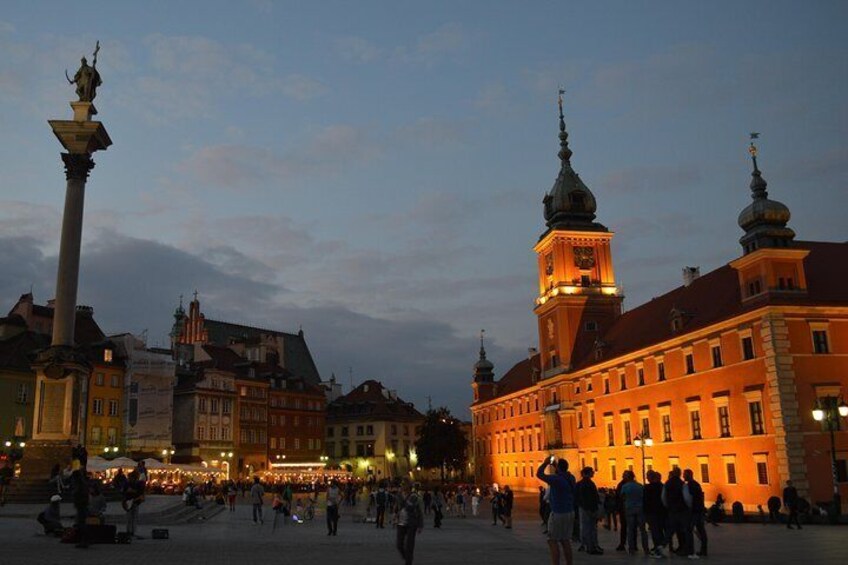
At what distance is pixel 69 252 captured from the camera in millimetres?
30844

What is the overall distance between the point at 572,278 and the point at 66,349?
49.5 m

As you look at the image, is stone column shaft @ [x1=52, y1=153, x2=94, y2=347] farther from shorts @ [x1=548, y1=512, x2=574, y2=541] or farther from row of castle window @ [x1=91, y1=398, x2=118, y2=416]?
row of castle window @ [x1=91, y1=398, x2=118, y2=416]

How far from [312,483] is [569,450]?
2521cm

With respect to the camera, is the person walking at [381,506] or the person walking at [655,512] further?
the person walking at [381,506]

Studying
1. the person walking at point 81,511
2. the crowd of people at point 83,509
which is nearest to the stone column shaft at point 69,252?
the crowd of people at point 83,509

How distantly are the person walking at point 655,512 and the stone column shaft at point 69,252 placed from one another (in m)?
23.1

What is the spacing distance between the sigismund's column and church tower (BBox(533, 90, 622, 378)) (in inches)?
1804

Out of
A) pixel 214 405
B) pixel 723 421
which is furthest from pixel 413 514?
pixel 214 405

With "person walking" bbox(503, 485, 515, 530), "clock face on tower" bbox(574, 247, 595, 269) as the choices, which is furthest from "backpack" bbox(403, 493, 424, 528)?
"clock face on tower" bbox(574, 247, 595, 269)

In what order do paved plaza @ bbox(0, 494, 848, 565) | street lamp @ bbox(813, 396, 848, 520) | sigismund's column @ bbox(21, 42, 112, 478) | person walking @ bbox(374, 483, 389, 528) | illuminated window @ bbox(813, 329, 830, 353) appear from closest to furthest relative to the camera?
1. paved plaza @ bbox(0, 494, 848, 565)
2. street lamp @ bbox(813, 396, 848, 520)
3. sigismund's column @ bbox(21, 42, 112, 478)
4. person walking @ bbox(374, 483, 389, 528)
5. illuminated window @ bbox(813, 329, 830, 353)

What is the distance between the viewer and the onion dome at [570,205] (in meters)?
73.4

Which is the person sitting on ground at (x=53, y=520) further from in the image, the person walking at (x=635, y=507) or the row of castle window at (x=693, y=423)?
the row of castle window at (x=693, y=423)

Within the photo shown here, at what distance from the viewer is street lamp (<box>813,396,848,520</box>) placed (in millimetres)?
28578

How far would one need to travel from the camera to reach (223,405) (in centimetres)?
8369
